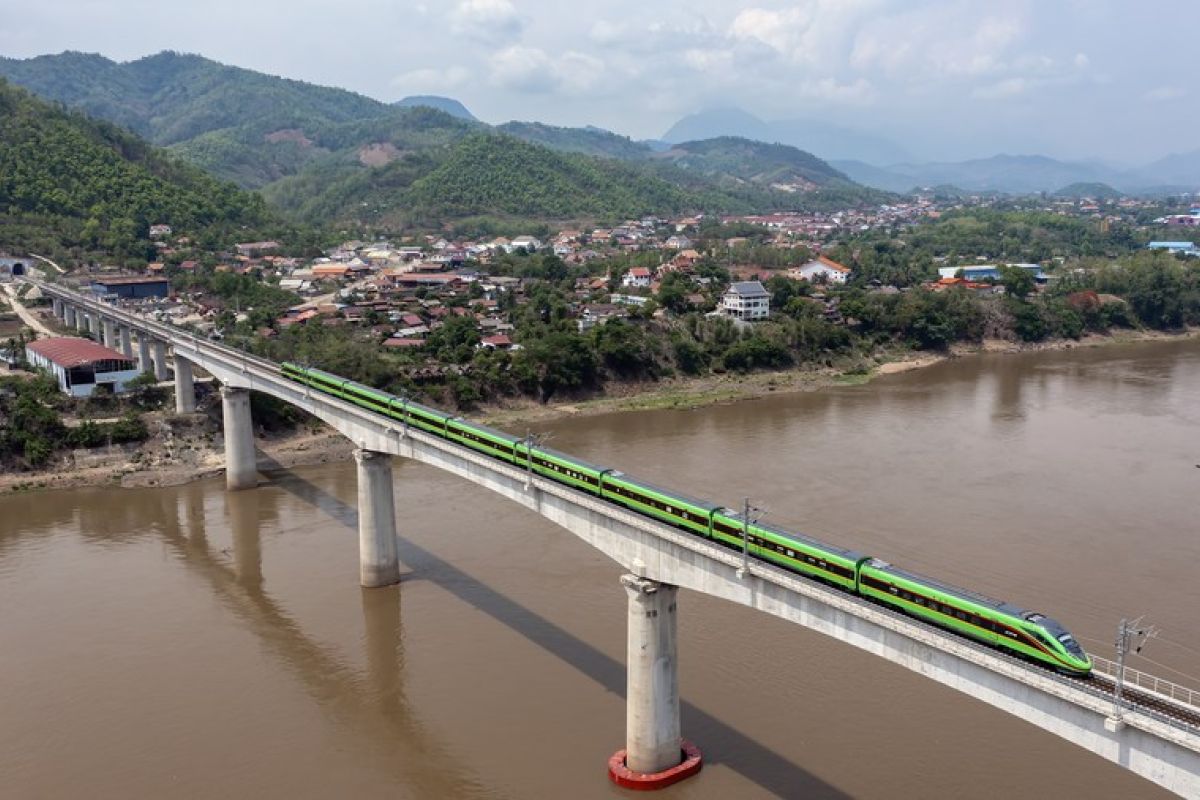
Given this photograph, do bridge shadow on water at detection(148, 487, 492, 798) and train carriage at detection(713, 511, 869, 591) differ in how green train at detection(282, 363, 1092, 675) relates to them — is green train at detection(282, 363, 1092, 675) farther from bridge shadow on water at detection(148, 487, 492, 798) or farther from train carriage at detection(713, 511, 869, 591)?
bridge shadow on water at detection(148, 487, 492, 798)

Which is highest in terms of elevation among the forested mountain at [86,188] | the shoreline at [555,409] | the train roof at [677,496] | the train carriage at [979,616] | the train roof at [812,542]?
the forested mountain at [86,188]

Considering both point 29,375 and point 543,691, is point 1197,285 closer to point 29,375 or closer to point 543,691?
point 543,691

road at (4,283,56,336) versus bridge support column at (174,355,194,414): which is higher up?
road at (4,283,56,336)

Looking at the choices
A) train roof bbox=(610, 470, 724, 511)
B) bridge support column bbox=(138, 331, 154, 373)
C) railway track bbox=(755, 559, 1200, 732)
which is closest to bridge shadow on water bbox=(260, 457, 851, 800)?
train roof bbox=(610, 470, 724, 511)

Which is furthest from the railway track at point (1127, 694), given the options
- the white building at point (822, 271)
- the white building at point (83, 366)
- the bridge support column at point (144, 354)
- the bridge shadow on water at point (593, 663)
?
the white building at point (822, 271)

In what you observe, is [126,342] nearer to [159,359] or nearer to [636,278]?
[159,359]

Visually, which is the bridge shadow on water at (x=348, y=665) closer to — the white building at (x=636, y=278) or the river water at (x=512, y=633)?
the river water at (x=512, y=633)
